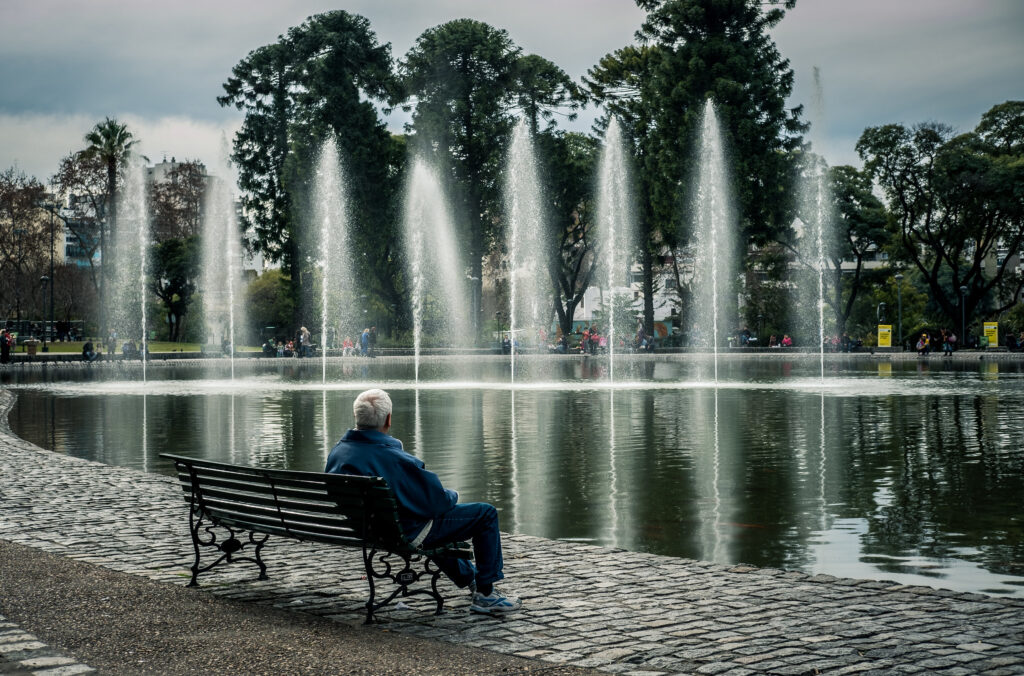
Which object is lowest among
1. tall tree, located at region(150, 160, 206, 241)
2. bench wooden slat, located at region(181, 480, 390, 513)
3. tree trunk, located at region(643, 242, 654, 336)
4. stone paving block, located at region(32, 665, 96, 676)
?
stone paving block, located at region(32, 665, 96, 676)

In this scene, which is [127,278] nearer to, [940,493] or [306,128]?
[306,128]

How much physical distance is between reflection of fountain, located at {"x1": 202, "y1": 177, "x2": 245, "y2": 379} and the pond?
118 feet

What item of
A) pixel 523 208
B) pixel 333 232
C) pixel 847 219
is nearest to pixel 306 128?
pixel 333 232

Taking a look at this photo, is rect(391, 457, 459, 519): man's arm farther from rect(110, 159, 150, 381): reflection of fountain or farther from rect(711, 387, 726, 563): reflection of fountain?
rect(110, 159, 150, 381): reflection of fountain

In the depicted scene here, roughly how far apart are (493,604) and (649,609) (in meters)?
0.86

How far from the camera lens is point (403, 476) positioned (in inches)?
243

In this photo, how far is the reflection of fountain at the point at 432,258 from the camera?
62000 mm

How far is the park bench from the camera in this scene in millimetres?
5945

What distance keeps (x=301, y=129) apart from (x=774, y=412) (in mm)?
46580

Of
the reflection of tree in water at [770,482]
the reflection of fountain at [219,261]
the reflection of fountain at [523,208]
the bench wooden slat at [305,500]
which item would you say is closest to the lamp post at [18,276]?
the reflection of fountain at [219,261]

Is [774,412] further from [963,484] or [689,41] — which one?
[689,41]

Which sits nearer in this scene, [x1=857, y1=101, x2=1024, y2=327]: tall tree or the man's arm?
the man's arm

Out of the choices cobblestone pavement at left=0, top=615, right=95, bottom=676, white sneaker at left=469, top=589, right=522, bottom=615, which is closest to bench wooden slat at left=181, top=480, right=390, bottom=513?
white sneaker at left=469, top=589, right=522, bottom=615

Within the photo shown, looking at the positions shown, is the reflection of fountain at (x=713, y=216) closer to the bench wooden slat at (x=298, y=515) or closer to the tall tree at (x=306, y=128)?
the tall tree at (x=306, y=128)
